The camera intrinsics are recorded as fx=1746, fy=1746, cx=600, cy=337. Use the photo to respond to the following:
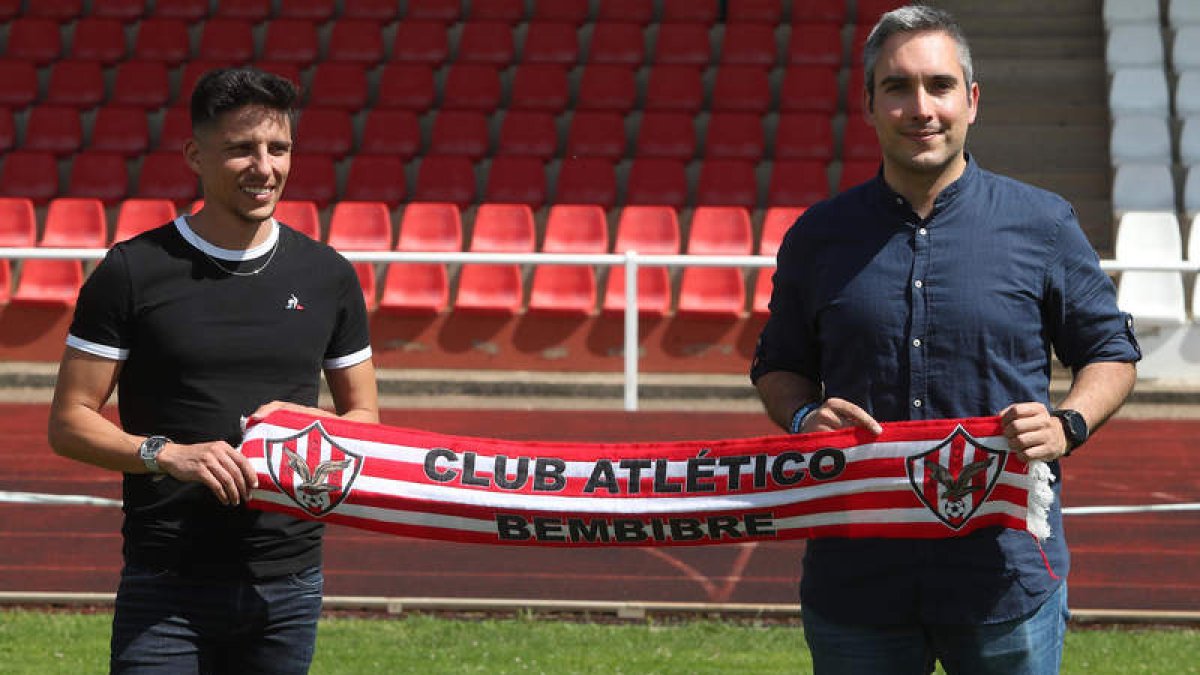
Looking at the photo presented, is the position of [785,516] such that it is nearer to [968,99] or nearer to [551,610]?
[968,99]

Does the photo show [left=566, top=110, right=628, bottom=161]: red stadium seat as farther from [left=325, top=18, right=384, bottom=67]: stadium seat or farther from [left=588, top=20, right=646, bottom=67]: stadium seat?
[left=325, top=18, right=384, bottom=67]: stadium seat

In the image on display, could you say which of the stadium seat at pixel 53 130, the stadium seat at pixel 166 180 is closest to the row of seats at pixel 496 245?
the stadium seat at pixel 166 180

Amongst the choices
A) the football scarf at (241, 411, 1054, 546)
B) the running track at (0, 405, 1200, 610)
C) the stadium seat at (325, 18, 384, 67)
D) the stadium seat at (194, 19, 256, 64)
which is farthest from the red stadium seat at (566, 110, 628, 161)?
the football scarf at (241, 411, 1054, 546)

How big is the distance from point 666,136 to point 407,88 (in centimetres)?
251

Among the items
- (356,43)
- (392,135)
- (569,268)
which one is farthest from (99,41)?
(569,268)

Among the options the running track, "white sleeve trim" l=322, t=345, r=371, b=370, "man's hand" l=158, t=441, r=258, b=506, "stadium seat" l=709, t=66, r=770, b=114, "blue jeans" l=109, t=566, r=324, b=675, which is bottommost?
the running track

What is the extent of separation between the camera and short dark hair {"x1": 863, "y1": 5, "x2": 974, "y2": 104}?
3084 mm

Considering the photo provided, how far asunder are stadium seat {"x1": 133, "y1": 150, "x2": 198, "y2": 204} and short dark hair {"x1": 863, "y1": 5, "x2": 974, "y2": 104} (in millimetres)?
12146

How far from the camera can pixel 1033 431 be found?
3.03 m

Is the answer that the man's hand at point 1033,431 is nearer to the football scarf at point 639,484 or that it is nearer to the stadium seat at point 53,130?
the football scarf at point 639,484

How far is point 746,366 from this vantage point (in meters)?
12.7

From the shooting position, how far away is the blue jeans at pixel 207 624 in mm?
3348

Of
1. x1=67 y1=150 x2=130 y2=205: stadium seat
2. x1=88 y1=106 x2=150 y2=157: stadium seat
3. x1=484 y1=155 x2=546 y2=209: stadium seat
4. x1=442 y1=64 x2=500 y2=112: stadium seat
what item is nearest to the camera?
x1=484 y1=155 x2=546 y2=209: stadium seat

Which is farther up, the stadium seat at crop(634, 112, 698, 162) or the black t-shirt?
the stadium seat at crop(634, 112, 698, 162)
